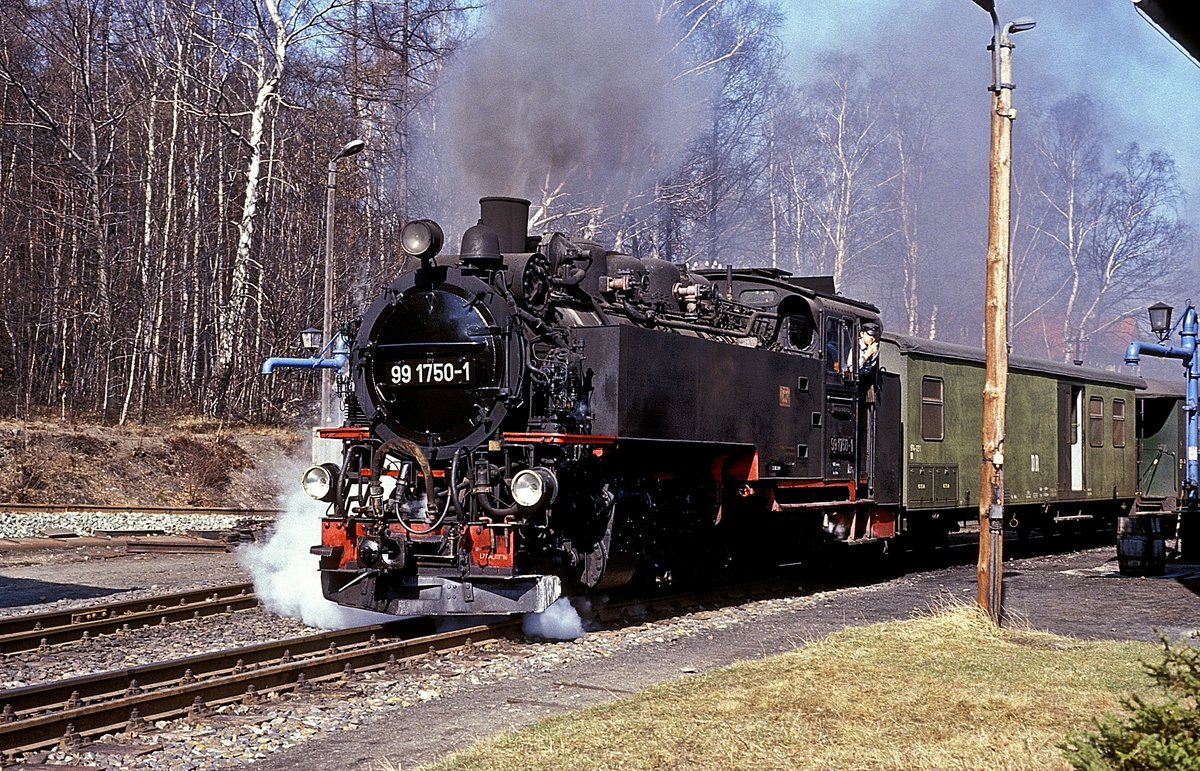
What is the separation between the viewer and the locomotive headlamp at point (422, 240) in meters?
9.33

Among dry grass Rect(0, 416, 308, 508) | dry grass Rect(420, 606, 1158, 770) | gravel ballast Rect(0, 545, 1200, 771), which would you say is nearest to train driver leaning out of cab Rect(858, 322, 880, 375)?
gravel ballast Rect(0, 545, 1200, 771)

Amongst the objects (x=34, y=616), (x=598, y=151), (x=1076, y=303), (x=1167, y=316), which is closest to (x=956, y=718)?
(x=34, y=616)

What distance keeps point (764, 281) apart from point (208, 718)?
7.10m

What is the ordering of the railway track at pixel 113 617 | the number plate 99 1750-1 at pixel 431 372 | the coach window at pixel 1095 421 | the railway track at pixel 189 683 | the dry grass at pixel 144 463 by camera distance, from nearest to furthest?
the railway track at pixel 189 683, the railway track at pixel 113 617, the number plate 99 1750-1 at pixel 431 372, the coach window at pixel 1095 421, the dry grass at pixel 144 463

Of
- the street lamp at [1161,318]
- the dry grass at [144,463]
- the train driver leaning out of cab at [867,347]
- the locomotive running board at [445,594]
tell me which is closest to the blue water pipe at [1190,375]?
the street lamp at [1161,318]

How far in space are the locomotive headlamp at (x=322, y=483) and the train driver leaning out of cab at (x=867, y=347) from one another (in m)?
6.02

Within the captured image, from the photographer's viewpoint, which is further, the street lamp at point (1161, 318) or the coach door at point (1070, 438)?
the street lamp at point (1161, 318)

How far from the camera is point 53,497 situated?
65.6ft

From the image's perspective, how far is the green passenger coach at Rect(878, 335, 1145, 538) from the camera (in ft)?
48.3

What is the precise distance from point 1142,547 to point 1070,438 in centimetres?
436

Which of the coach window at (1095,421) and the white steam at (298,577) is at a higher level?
the coach window at (1095,421)

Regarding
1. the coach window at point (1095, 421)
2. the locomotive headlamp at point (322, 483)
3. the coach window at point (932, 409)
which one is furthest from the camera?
the coach window at point (1095, 421)

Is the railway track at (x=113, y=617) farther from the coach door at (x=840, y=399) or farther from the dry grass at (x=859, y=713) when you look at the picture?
the coach door at (x=840, y=399)

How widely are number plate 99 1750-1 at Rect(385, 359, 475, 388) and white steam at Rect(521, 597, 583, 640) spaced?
1823 mm
